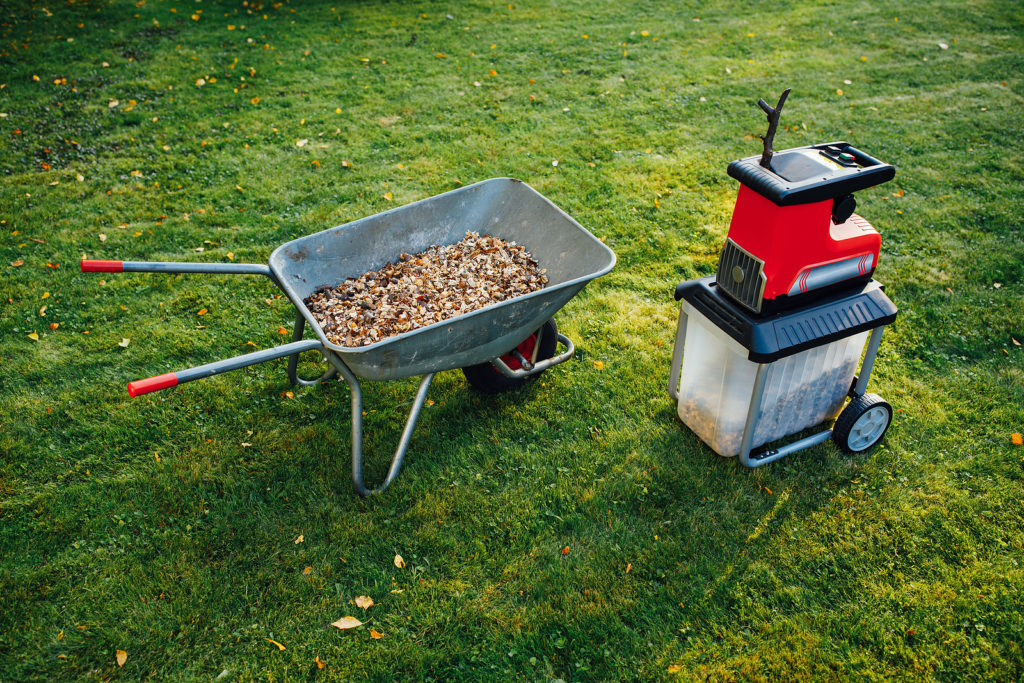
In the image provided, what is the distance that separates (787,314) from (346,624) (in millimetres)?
2436

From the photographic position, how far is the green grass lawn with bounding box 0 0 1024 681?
2914mm

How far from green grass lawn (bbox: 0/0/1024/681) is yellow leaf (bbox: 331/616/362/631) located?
0.03m

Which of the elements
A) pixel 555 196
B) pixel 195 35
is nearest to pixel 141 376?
pixel 555 196

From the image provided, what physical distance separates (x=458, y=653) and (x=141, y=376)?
105 inches

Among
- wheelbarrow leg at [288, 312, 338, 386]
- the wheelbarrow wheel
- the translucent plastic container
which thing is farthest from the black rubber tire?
wheelbarrow leg at [288, 312, 338, 386]

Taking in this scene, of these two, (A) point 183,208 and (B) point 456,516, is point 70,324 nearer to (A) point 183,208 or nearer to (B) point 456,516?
(A) point 183,208

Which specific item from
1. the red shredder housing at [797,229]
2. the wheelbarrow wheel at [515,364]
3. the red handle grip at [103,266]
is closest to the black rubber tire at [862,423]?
the red shredder housing at [797,229]

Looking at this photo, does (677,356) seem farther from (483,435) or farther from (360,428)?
(360,428)

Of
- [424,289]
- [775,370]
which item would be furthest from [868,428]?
[424,289]

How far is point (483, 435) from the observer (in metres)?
3.82

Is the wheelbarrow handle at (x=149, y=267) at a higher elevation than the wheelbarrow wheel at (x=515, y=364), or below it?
higher

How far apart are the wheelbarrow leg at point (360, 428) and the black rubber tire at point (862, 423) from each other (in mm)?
2187

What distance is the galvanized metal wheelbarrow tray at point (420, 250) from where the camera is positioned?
2.98 meters

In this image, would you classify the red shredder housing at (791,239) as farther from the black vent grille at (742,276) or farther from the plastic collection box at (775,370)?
the plastic collection box at (775,370)
